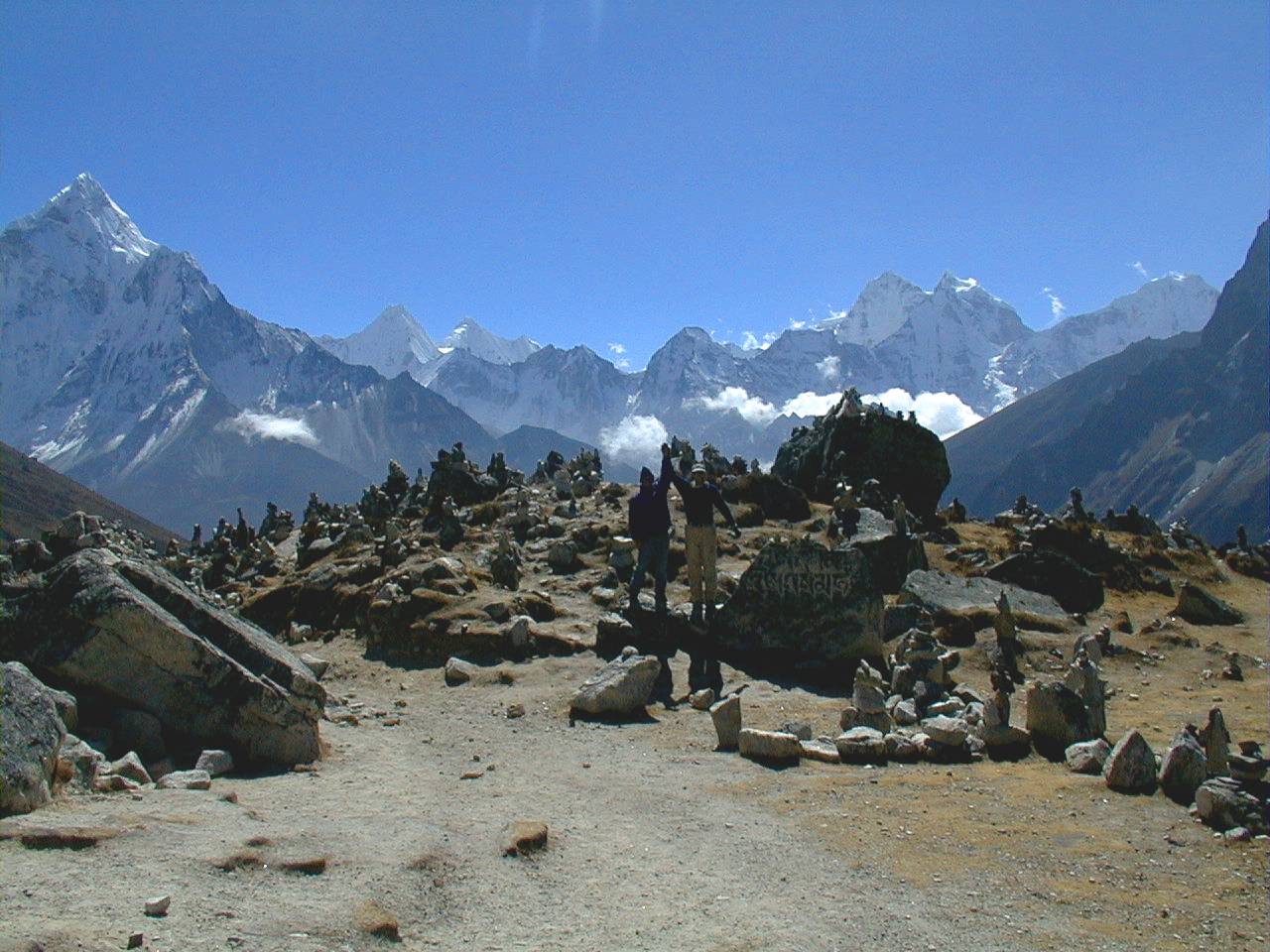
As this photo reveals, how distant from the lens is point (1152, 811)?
8.58 m

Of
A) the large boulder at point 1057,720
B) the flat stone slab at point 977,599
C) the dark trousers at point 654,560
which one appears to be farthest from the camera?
the flat stone slab at point 977,599

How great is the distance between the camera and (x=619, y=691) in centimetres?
1342

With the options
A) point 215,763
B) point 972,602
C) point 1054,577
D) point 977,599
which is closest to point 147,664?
point 215,763

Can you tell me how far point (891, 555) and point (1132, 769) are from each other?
14.4m

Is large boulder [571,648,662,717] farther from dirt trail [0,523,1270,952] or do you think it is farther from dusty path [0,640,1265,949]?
dusty path [0,640,1265,949]

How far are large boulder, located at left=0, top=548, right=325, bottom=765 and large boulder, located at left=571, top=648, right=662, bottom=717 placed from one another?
155 inches

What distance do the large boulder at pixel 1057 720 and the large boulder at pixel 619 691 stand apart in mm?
5128

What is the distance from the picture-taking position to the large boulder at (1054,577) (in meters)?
22.7

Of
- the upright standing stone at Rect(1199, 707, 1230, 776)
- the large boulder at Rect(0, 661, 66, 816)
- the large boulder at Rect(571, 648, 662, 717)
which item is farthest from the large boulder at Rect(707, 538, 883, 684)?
the large boulder at Rect(0, 661, 66, 816)

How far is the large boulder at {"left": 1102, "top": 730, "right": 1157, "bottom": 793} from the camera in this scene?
909 cm

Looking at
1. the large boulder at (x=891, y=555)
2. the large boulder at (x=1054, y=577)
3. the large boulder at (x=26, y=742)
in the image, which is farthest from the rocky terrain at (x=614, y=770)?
the large boulder at (x=1054, y=577)

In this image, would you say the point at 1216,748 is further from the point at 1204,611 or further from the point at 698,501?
the point at 1204,611

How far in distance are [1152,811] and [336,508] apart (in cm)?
3557

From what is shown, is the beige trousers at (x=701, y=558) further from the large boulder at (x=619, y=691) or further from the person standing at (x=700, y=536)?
the large boulder at (x=619, y=691)
